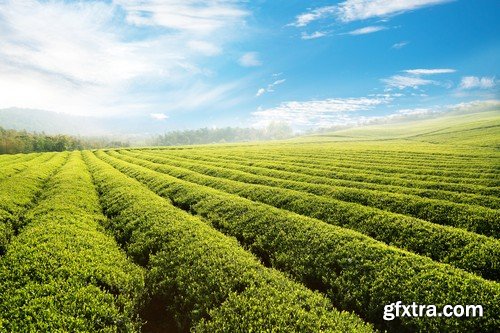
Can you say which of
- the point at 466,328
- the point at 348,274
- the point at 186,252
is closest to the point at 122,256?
the point at 186,252

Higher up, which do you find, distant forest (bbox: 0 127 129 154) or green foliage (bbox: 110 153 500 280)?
distant forest (bbox: 0 127 129 154)

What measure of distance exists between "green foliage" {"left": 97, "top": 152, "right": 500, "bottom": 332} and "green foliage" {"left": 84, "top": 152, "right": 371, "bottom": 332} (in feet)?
4.41

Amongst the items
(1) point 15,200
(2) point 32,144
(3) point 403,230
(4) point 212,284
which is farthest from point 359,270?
(2) point 32,144

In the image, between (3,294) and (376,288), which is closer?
(3,294)

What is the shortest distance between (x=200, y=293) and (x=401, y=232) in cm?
1207

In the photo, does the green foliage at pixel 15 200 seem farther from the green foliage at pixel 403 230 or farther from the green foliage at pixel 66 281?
the green foliage at pixel 403 230

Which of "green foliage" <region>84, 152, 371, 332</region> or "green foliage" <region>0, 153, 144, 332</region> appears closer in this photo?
"green foliage" <region>0, 153, 144, 332</region>

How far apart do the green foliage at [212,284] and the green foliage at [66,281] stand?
1326 mm

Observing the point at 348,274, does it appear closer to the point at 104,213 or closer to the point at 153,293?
the point at 153,293

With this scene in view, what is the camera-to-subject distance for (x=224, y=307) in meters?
11.2

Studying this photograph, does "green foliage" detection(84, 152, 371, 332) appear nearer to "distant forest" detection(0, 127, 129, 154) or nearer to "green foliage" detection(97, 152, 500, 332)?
"green foliage" detection(97, 152, 500, 332)

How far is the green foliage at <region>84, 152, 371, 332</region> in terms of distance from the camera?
411 inches

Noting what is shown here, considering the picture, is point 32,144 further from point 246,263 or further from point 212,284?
point 212,284

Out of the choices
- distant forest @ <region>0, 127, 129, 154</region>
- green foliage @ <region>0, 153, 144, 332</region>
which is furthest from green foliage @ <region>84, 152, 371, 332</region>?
distant forest @ <region>0, 127, 129, 154</region>
